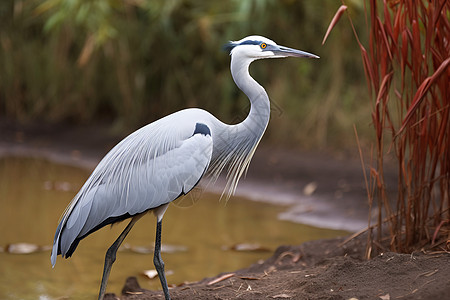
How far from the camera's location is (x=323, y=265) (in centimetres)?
362

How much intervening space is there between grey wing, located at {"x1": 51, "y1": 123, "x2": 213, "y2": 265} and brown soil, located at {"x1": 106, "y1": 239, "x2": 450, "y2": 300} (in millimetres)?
470

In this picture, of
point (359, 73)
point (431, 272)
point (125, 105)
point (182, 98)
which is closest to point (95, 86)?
point (125, 105)

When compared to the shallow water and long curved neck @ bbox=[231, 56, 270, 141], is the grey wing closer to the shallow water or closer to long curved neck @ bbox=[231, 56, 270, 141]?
long curved neck @ bbox=[231, 56, 270, 141]

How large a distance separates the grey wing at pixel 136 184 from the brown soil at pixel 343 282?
1.54 ft

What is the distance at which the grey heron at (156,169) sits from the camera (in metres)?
3.24

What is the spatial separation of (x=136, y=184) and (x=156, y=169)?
0.39ft

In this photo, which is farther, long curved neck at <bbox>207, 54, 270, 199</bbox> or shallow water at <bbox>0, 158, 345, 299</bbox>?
shallow water at <bbox>0, 158, 345, 299</bbox>

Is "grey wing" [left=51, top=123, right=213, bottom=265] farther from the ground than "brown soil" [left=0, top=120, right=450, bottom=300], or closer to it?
farther from the ground

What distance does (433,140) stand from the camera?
3500mm

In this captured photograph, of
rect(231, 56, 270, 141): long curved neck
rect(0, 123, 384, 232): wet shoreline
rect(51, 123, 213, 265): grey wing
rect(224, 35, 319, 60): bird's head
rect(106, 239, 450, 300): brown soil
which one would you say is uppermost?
rect(224, 35, 319, 60): bird's head

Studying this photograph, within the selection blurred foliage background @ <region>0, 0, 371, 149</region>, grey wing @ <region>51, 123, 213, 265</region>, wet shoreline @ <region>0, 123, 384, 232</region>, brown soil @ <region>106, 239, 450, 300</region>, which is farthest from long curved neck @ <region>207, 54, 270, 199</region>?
blurred foliage background @ <region>0, 0, 371, 149</region>

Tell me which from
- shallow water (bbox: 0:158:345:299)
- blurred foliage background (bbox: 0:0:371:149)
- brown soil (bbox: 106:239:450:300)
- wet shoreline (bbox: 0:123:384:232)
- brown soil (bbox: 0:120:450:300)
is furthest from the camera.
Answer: blurred foliage background (bbox: 0:0:371:149)

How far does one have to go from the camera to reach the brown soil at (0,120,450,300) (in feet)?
9.55

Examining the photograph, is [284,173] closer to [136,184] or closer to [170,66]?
[170,66]
